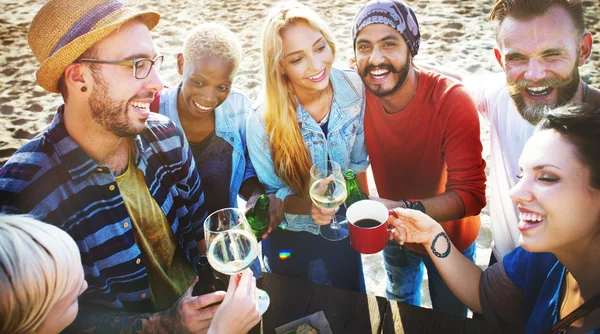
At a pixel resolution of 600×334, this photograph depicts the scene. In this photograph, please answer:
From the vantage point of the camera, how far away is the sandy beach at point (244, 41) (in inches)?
270

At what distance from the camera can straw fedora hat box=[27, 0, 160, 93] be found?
202 centimetres

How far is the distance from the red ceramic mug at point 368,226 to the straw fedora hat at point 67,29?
1.55 meters

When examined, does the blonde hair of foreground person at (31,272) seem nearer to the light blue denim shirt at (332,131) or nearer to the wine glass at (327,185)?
the wine glass at (327,185)

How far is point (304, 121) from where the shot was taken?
3027 millimetres

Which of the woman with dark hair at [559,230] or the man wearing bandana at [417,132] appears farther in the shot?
the man wearing bandana at [417,132]

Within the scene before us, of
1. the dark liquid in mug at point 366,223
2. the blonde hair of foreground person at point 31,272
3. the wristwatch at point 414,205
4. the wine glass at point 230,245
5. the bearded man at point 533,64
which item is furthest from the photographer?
the wristwatch at point 414,205

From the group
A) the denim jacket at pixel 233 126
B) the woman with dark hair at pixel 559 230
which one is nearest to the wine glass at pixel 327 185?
the denim jacket at pixel 233 126

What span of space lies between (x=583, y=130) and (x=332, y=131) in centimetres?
158

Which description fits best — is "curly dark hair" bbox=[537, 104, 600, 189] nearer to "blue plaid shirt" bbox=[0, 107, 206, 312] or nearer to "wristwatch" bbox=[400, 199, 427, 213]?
"wristwatch" bbox=[400, 199, 427, 213]

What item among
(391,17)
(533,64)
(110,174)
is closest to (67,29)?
(110,174)

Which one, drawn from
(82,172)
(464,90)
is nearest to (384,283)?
(464,90)

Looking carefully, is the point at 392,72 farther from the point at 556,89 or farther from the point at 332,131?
the point at 556,89

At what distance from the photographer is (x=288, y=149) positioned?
2975mm

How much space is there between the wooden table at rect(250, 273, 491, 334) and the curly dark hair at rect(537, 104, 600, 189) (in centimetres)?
93
